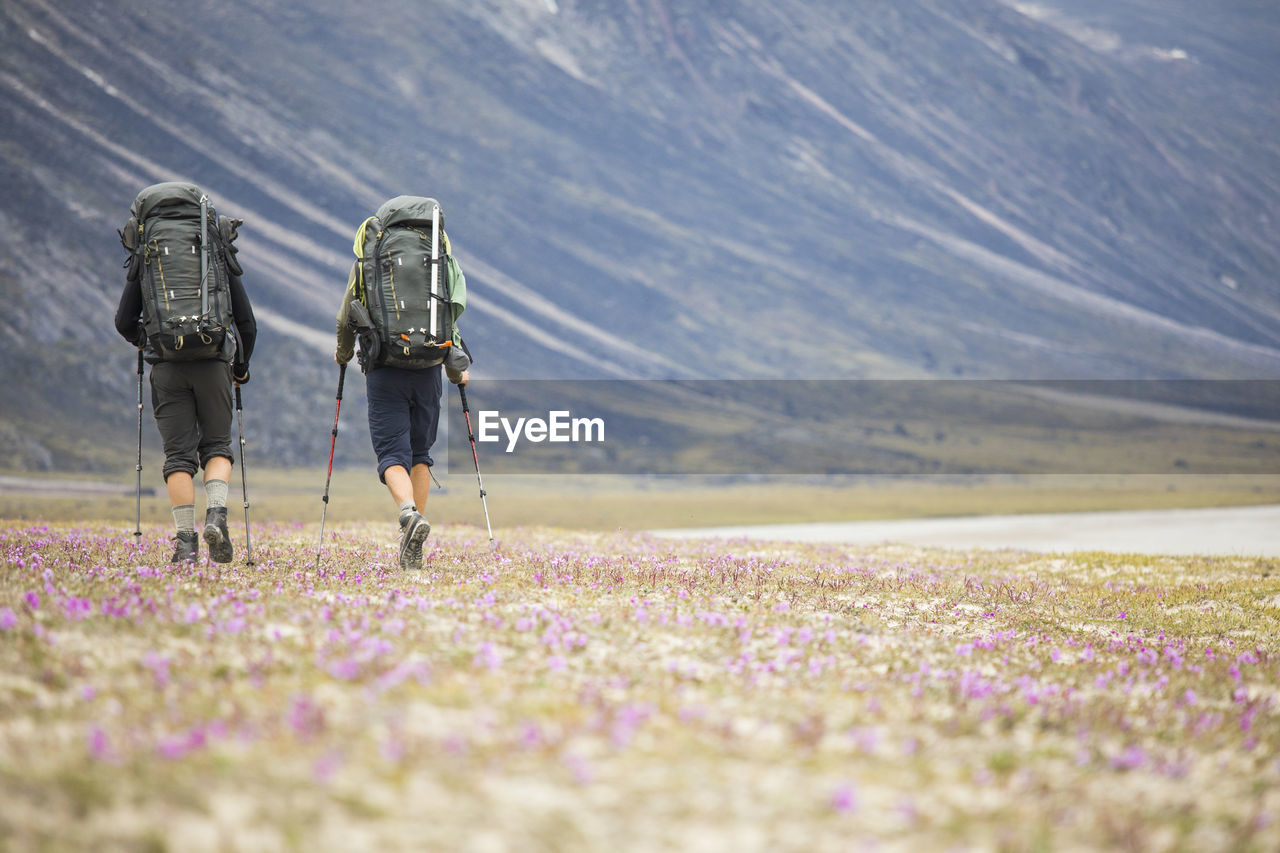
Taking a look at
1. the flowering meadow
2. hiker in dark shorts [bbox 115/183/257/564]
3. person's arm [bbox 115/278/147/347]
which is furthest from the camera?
person's arm [bbox 115/278/147/347]

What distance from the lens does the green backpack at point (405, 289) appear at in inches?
533

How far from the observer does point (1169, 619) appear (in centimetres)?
1614

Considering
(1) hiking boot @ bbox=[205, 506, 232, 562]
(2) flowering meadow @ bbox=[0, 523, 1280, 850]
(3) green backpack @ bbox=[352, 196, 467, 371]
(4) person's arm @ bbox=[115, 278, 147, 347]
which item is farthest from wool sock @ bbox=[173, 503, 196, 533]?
(3) green backpack @ bbox=[352, 196, 467, 371]

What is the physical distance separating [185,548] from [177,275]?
11.7 feet

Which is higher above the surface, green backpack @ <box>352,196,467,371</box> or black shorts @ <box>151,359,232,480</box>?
green backpack @ <box>352,196,467,371</box>

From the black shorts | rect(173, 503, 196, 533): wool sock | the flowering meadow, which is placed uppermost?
the black shorts

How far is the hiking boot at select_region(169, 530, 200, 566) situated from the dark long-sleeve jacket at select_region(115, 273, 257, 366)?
88.5 inches

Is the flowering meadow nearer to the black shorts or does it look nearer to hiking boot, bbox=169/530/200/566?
Result: hiking boot, bbox=169/530/200/566

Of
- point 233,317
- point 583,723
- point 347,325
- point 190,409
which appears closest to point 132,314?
point 233,317

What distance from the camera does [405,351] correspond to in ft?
44.3

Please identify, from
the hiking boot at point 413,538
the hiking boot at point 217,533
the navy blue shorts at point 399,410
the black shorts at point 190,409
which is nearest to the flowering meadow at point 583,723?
the hiking boot at point 217,533

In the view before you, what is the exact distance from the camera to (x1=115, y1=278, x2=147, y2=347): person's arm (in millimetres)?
13422

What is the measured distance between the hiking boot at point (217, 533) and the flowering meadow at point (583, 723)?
1.27 feet

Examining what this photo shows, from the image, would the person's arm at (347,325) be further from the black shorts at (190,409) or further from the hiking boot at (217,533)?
the hiking boot at (217,533)
